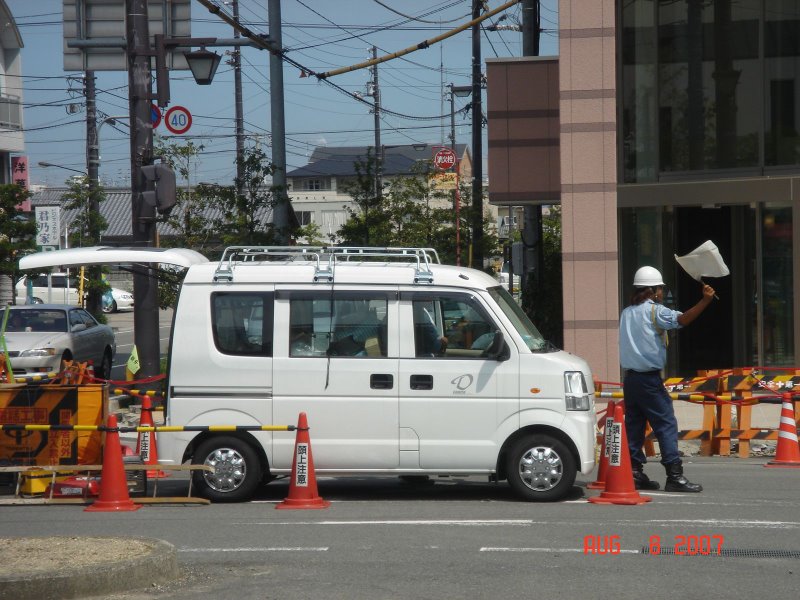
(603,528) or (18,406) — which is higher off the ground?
(18,406)

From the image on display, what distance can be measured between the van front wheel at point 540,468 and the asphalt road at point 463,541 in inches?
6.1

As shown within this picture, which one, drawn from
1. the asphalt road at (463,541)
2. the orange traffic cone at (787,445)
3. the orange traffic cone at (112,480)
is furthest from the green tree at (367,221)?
the orange traffic cone at (112,480)

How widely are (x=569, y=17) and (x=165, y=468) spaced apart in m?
11.0

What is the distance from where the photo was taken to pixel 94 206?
3509cm

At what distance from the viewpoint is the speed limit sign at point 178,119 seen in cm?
2378

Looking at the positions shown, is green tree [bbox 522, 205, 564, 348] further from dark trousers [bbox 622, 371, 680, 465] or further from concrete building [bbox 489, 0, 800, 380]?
dark trousers [bbox 622, 371, 680, 465]

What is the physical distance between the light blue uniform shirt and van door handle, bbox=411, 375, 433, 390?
1944 millimetres

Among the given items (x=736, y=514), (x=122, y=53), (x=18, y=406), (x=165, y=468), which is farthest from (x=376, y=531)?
(x=122, y=53)

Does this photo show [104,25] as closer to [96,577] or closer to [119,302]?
[96,577]

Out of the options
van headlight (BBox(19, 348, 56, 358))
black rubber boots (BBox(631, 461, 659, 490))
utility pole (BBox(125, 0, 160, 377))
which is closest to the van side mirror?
black rubber boots (BBox(631, 461, 659, 490))

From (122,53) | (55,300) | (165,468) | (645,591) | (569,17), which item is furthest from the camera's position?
(55,300)

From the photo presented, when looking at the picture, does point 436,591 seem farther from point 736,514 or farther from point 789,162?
point 789,162

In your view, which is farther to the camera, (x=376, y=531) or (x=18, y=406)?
(x=18, y=406)

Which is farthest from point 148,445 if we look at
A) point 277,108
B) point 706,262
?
point 277,108
